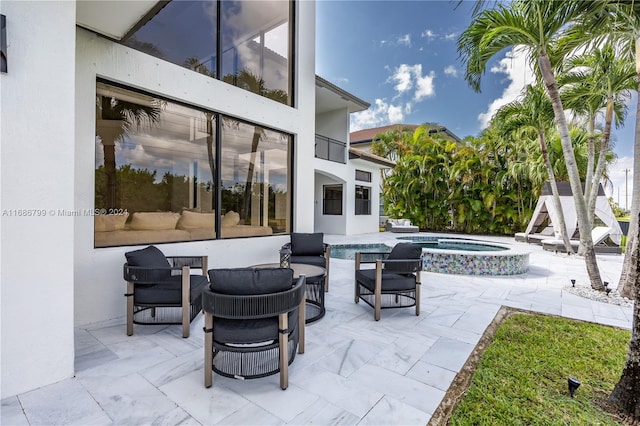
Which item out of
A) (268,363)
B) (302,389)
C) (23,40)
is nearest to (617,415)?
(302,389)

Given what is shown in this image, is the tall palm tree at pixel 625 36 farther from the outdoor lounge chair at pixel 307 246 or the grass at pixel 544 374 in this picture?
the outdoor lounge chair at pixel 307 246

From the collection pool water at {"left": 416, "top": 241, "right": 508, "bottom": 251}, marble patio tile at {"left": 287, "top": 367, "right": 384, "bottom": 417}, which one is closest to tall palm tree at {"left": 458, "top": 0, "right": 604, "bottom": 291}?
pool water at {"left": 416, "top": 241, "right": 508, "bottom": 251}

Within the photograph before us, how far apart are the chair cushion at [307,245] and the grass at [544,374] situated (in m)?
3.62

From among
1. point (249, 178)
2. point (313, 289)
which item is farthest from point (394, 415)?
point (249, 178)

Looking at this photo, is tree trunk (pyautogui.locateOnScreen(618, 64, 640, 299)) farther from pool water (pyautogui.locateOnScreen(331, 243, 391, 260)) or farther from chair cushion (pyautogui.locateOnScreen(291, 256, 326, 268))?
pool water (pyautogui.locateOnScreen(331, 243, 391, 260))

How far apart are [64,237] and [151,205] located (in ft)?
9.30

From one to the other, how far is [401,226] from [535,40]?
1294 cm

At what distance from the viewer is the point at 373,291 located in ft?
15.7

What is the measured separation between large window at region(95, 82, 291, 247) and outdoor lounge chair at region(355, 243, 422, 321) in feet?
10.2

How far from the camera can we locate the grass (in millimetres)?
2580

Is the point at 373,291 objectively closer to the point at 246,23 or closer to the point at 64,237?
the point at 64,237

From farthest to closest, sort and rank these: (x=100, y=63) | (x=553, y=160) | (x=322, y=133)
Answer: (x=322, y=133)
(x=553, y=160)
(x=100, y=63)

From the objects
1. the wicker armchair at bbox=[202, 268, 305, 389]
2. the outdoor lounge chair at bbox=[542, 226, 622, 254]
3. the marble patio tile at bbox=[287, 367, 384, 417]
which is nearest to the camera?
the marble patio tile at bbox=[287, 367, 384, 417]

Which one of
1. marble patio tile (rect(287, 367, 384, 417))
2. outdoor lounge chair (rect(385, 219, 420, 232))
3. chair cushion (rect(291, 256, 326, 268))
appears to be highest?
outdoor lounge chair (rect(385, 219, 420, 232))
